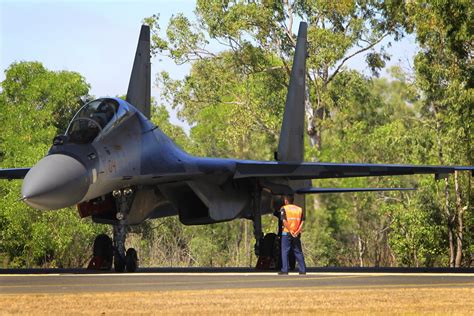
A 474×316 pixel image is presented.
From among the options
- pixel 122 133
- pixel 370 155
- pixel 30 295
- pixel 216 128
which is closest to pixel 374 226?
pixel 370 155

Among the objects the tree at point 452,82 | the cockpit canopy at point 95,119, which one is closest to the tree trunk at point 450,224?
the tree at point 452,82

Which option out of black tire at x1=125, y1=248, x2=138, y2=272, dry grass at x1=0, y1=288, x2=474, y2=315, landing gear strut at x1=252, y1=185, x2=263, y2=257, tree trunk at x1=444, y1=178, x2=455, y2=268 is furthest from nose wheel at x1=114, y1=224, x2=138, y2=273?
tree trunk at x1=444, y1=178, x2=455, y2=268

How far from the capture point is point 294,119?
32.1m

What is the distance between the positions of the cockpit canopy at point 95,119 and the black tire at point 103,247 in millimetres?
2992

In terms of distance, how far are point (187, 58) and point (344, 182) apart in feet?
48.1

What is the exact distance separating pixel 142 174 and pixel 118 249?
5.03 ft

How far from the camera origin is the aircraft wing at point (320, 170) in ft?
88.8

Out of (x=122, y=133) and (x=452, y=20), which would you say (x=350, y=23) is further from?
(x=122, y=133)

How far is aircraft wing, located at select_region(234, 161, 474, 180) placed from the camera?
27062 mm

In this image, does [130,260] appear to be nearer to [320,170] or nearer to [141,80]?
[320,170]

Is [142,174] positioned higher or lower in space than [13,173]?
lower

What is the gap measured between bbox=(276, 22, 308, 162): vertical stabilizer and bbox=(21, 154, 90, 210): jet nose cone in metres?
10.5

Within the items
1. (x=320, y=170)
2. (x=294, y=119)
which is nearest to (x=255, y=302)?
(x=320, y=170)

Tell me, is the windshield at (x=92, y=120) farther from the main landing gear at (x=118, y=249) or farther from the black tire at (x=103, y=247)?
the black tire at (x=103, y=247)
